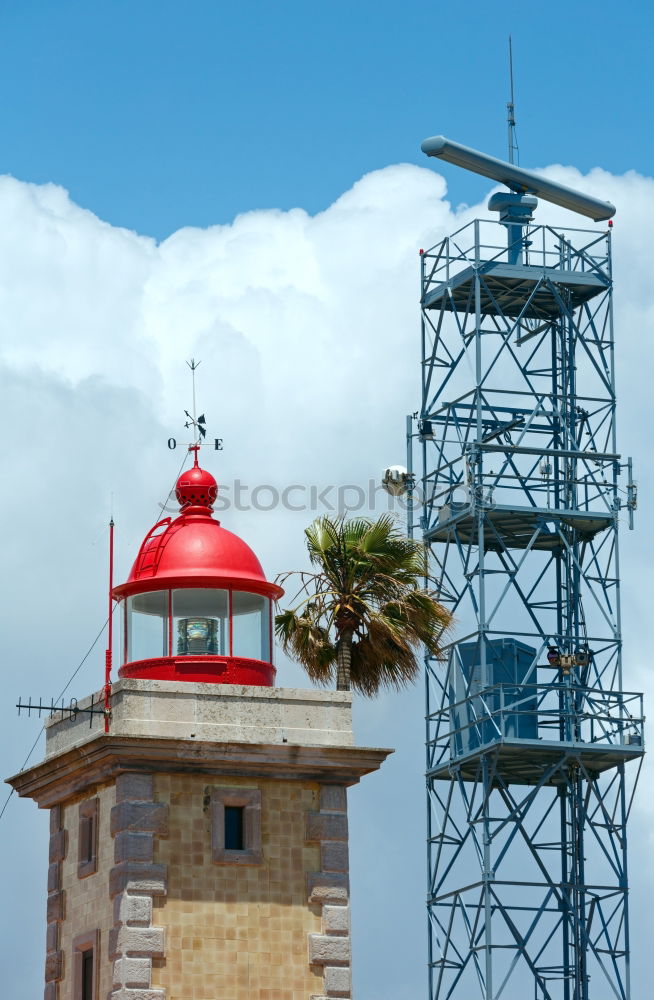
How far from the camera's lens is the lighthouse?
38.0 metres

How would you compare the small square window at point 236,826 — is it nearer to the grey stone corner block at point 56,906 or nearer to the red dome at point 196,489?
the grey stone corner block at point 56,906

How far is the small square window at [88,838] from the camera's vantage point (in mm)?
39094

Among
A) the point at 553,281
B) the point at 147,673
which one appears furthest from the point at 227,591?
the point at 553,281

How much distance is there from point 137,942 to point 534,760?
16.6m

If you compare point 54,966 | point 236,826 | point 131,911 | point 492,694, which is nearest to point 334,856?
point 236,826

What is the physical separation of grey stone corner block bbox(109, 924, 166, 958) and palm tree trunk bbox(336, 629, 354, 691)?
5789 millimetres

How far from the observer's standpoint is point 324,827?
3944 centimetres

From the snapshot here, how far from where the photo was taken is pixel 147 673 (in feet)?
132

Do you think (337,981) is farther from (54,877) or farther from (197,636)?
(197,636)

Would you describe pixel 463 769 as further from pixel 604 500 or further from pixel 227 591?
pixel 227 591

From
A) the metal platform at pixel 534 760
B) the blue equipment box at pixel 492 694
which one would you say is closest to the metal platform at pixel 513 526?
the blue equipment box at pixel 492 694

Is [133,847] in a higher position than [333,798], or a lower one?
lower

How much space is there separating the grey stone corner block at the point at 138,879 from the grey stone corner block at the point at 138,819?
541 millimetres

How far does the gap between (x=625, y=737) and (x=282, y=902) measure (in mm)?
15667
